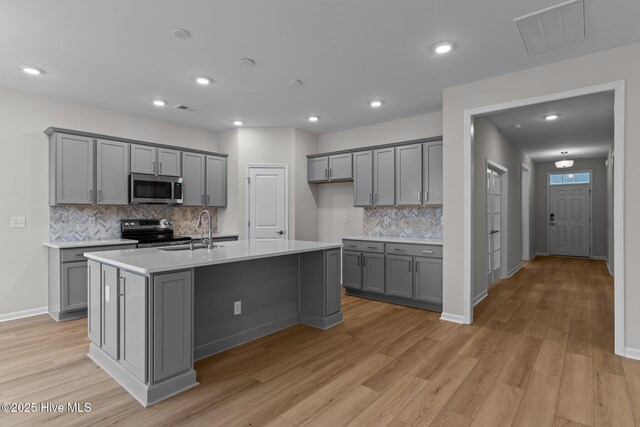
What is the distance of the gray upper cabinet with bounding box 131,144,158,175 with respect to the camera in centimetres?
471

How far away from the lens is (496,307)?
448cm

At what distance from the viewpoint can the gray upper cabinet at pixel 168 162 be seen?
4988 mm

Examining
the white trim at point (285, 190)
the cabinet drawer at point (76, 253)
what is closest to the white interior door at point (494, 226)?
the white trim at point (285, 190)

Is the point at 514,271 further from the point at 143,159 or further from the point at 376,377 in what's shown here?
the point at 143,159

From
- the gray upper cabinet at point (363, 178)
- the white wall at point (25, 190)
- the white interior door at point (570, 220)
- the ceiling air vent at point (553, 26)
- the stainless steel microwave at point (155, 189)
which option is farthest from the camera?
the white interior door at point (570, 220)

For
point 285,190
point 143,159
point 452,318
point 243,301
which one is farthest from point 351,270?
point 143,159

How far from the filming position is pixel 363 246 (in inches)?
194

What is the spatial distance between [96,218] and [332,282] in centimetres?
346

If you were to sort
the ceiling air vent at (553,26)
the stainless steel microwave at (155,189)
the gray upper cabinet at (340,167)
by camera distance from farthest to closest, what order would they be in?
the gray upper cabinet at (340,167) < the stainless steel microwave at (155,189) < the ceiling air vent at (553,26)

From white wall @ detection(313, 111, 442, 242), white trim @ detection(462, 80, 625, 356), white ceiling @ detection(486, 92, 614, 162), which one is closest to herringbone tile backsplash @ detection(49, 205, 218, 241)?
white wall @ detection(313, 111, 442, 242)

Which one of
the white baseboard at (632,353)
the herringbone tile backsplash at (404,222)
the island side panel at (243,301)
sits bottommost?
the white baseboard at (632,353)

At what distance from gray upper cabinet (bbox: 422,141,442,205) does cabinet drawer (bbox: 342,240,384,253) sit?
0.90 metres

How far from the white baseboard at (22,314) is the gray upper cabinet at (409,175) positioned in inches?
193

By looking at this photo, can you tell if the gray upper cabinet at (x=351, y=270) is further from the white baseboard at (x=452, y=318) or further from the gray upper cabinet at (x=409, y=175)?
the white baseboard at (x=452, y=318)
